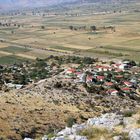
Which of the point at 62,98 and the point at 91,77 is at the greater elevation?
the point at 62,98

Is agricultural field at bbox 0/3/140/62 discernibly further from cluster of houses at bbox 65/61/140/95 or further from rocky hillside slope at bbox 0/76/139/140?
rocky hillside slope at bbox 0/76/139/140

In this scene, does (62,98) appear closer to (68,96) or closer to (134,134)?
(68,96)

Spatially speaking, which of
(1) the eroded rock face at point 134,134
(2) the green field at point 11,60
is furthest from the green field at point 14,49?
(1) the eroded rock face at point 134,134

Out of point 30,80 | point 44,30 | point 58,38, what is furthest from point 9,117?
point 44,30

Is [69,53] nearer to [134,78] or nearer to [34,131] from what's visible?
[134,78]

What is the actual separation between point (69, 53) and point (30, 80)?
49141 mm

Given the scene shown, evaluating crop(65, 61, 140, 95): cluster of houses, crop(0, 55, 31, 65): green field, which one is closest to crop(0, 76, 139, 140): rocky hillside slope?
crop(65, 61, 140, 95): cluster of houses

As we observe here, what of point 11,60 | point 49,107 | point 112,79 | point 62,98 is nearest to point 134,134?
point 49,107

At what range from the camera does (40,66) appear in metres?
88.8

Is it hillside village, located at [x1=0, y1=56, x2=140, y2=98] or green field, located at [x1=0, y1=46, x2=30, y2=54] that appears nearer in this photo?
hillside village, located at [x1=0, y1=56, x2=140, y2=98]

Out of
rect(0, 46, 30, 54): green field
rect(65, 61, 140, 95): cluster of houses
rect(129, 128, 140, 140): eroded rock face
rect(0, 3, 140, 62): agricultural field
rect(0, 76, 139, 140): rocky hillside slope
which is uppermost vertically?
rect(129, 128, 140, 140): eroded rock face

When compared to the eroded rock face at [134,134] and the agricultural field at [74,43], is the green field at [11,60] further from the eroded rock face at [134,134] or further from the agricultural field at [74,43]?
the eroded rock face at [134,134]

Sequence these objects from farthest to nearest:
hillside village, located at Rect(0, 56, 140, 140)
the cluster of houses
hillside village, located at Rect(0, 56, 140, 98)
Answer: the cluster of houses
hillside village, located at Rect(0, 56, 140, 98)
hillside village, located at Rect(0, 56, 140, 140)

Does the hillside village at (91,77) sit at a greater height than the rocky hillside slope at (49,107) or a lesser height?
lesser
